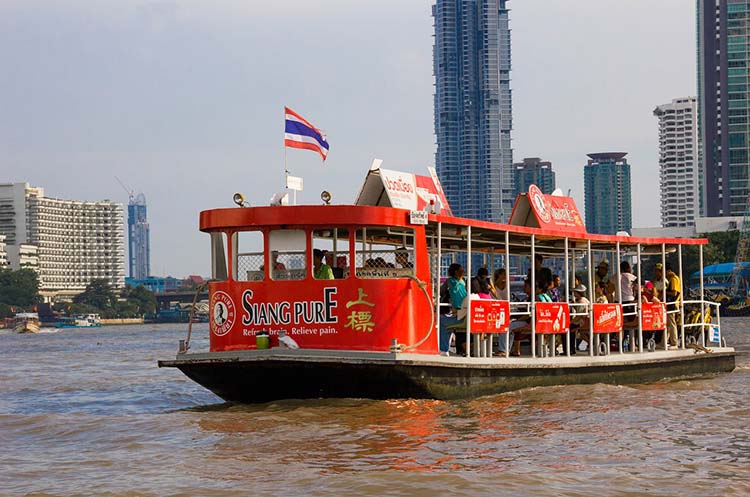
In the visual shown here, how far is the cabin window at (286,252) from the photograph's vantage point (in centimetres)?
1684

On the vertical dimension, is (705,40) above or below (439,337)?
above

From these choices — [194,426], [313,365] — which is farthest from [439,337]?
[194,426]

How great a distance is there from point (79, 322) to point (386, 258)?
13485 cm

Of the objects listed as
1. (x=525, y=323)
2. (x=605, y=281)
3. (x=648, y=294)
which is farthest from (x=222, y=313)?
(x=648, y=294)

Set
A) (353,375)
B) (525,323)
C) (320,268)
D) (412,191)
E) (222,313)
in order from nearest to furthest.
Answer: (353,375), (320,268), (222,313), (412,191), (525,323)

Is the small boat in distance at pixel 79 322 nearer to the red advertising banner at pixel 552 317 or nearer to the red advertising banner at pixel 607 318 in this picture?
the red advertising banner at pixel 607 318

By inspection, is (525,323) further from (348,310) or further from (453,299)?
(348,310)

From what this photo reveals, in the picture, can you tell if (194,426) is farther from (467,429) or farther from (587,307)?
(587,307)

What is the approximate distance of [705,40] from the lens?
7298 inches

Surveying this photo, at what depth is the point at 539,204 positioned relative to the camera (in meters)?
20.3

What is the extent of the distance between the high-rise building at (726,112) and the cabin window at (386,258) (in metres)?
163

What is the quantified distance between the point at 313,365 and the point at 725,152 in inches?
6716

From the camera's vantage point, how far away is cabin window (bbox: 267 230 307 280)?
55.3 ft

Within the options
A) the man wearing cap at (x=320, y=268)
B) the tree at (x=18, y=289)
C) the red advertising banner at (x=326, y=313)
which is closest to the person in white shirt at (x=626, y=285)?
the red advertising banner at (x=326, y=313)
